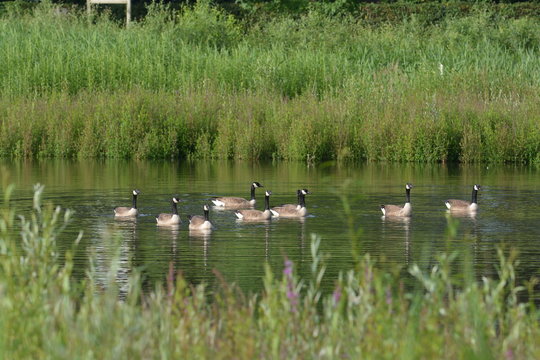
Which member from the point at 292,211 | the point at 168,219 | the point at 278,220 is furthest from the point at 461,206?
the point at 168,219

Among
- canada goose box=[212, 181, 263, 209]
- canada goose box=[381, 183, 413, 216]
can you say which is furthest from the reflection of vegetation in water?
canada goose box=[212, 181, 263, 209]

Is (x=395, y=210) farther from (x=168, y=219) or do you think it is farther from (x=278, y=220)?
(x=168, y=219)

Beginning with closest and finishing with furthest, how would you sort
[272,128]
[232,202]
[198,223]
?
[198,223]
[232,202]
[272,128]

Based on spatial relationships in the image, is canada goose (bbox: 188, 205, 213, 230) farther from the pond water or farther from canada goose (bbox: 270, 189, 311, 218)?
canada goose (bbox: 270, 189, 311, 218)

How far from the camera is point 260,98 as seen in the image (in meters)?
29.5

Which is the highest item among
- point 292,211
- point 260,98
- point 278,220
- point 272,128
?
point 260,98

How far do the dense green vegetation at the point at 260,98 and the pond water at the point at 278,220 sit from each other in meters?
0.96

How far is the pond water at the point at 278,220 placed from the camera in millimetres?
13875

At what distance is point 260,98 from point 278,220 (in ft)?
38.2

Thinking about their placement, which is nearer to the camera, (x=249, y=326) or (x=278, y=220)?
(x=249, y=326)

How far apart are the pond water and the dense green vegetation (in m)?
0.96

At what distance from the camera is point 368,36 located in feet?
121

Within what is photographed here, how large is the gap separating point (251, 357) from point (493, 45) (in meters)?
30.2

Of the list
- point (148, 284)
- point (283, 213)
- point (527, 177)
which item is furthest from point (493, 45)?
point (148, 284)
